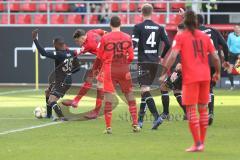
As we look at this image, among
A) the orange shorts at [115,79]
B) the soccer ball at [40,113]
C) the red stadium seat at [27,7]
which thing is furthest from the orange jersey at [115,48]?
the red stadium seat at [27,7]

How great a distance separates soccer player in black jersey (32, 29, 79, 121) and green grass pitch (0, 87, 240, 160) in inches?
17.1

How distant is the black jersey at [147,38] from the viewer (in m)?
15.8

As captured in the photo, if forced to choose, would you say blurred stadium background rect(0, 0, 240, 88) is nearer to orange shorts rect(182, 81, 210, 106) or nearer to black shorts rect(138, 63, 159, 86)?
black shorts rect(138, 63, 159, 86)

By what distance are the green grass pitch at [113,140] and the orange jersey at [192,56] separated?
114cm

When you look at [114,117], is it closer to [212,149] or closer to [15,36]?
[212,149]

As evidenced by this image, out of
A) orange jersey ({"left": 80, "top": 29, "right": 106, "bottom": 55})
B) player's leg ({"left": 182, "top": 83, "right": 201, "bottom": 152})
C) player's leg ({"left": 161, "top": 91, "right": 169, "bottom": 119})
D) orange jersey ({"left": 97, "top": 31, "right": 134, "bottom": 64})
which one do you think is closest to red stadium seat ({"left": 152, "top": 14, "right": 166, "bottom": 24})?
orange jersey ({"left": 80, "top": 29, "right": 106, "bottom": 55})

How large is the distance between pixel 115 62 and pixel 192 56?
2929mm

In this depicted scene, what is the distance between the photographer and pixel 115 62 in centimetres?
1521

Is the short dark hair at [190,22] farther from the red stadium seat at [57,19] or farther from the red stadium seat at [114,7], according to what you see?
the red stadium seat at [114,7]

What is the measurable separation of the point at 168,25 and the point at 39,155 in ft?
63.0

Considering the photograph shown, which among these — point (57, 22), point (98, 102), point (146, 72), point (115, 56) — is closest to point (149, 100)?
point (146, 72)

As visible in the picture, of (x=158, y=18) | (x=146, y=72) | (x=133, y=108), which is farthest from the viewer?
(x=158, y=18)

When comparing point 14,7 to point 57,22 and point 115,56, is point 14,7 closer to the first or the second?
→ point 57,22

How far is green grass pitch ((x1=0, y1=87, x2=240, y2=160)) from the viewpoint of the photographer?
12156mm
